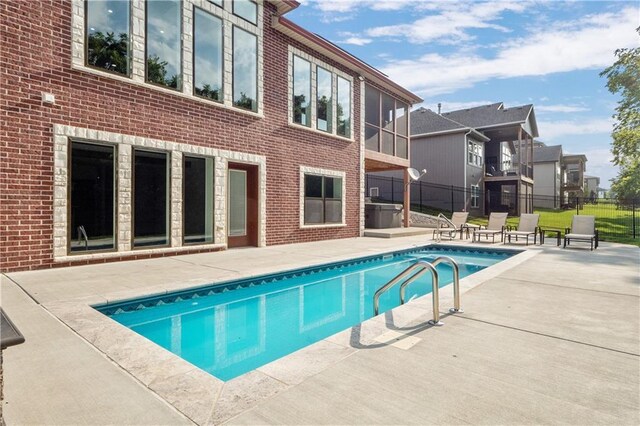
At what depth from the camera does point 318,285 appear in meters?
7.28

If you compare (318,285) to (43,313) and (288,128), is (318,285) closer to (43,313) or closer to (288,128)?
(43,313)

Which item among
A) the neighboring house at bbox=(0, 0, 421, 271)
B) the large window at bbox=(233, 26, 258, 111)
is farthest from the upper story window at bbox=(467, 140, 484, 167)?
the large window at bbox=(233, 26, 258, 111)

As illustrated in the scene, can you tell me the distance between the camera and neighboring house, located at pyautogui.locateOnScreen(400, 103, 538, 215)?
24641mm

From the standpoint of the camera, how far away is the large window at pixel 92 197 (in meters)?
7.19

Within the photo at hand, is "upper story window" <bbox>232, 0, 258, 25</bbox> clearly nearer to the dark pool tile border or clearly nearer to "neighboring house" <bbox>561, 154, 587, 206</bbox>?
the dark pool tile border

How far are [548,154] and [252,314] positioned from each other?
45144 millimetres

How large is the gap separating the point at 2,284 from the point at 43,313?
237cm

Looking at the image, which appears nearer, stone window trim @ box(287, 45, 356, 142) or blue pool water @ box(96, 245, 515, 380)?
blue pool water @ box(96, 245, 515, 380)

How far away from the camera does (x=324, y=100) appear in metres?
13.5

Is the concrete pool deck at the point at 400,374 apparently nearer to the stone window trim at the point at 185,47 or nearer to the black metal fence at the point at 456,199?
the stone window trim at the point at 185,47

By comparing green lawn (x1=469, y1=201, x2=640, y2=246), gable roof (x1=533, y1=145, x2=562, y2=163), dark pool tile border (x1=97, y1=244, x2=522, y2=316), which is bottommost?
dark pool tile border (x1=97, y1=244, x2=522, y2=316)

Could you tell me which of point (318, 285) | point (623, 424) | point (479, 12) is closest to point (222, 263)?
point (318, 285)

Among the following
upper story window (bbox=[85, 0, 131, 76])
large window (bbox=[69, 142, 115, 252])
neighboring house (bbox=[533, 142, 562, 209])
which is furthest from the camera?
neighboring house (bbox=[533, 142, 562, 209])

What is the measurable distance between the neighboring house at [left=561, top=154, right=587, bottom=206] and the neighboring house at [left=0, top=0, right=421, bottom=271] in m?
41.0
